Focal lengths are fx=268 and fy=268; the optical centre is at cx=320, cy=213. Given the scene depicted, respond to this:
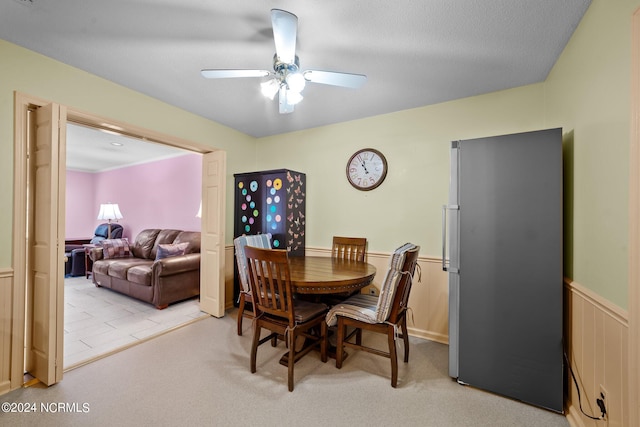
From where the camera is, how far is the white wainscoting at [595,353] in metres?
1.20

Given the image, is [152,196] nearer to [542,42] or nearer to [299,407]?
[299,407]

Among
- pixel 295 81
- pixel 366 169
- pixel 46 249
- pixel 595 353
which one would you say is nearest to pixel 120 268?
pixel 46 249

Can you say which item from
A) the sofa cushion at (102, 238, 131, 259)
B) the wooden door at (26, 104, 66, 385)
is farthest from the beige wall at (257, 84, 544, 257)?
the sofa cushion at (102, 238, 131, 259)

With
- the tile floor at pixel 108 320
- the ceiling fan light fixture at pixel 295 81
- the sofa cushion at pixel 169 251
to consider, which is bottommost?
the tile floor at pixel 108 320

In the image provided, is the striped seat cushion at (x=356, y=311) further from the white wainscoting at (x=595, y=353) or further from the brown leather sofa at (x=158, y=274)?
the brown leather sofa at (x=158, y=274)

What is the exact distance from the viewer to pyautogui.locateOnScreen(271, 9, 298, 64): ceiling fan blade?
1374 mm

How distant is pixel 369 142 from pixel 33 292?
10.8 ft

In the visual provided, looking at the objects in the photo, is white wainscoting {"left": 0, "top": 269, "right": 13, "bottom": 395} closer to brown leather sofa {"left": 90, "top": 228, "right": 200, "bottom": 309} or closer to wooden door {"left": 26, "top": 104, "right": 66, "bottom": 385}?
wooden door {"left": 26, "top": 104, "right": 66, "bottom": 385}

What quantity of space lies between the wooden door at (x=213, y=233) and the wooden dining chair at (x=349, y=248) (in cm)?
139

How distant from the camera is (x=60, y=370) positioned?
1966 mm

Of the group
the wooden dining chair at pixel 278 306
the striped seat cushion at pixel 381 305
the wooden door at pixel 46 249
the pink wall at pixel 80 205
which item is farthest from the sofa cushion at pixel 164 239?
the striped seat cushion at pixel 381 305

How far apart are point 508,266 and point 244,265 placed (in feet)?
6.78

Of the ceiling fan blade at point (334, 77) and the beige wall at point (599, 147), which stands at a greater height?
the ceiling fan blade at point (334, 77)

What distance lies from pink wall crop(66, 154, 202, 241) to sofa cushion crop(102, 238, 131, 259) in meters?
0.73
